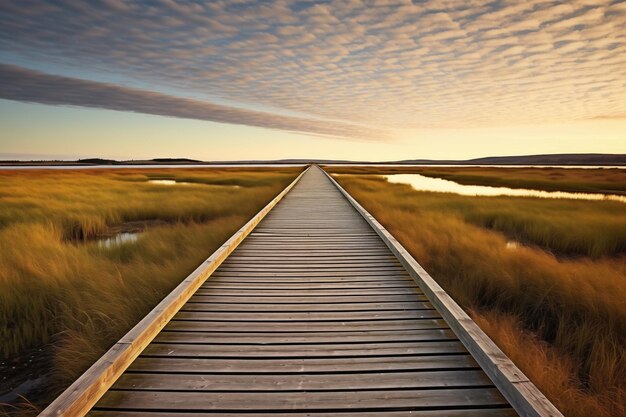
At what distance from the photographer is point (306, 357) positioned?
113 inches

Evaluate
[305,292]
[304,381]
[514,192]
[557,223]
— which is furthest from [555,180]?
[304,381]

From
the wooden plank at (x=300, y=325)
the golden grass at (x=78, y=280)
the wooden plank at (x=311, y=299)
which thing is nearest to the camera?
the wooden plank at (x=300, y=325)

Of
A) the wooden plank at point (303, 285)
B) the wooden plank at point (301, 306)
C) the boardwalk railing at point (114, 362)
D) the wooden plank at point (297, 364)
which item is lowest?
the wooden plank at point (303, 285)

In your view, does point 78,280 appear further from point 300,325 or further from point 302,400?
point 302,400

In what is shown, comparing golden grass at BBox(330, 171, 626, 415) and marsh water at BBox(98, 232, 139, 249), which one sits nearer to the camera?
golden grass at BBox(330, 171, 626, 415)

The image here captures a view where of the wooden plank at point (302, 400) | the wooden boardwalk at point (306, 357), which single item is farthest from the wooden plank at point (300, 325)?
the wooden plank at point (302, 400)

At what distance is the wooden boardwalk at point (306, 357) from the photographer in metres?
2.33

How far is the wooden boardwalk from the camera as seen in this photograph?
7.63 ft

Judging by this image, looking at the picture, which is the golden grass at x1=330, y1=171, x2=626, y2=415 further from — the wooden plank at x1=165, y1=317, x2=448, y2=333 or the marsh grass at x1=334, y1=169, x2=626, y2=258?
the marsh grass at x1=334, y1=169, x2=626, y2=258

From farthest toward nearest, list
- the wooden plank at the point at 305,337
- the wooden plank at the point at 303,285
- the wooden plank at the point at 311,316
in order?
the wooden plank at the point at 303,285 → the wooden plank at the point at 311,316 → the wooden plank at the point at 305,337

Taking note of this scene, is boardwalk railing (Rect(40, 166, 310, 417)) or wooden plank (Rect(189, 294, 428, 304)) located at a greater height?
boardwalk railing (Rect(40, 166, 310, 417))

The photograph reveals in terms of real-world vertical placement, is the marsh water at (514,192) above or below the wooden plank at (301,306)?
below

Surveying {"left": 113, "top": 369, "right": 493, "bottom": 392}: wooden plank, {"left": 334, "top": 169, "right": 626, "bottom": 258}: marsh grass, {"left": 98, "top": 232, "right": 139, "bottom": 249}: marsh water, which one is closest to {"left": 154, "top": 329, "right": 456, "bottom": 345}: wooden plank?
{"left": 113, "top": 369, "right": 493, "bottom": 392}: wooden plank

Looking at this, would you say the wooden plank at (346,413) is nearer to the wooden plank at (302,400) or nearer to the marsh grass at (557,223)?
the wooden plank at (302,400)
